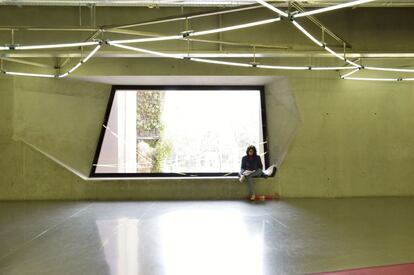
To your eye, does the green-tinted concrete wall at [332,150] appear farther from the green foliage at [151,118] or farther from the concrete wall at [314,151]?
the green foliage at [151,118]

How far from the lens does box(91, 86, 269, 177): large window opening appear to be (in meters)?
9.97

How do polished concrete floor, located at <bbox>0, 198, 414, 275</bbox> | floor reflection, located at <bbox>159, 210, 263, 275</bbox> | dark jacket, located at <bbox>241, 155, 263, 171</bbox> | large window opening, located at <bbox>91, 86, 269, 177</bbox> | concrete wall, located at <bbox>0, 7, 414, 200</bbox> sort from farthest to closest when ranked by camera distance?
large window opening, located at <bbox>91, 86, 269, 177</bbox>, dark jacket, located at <bbox>241, 155, 263, 171</bbox>, concrete wall, located at <bbox>0, 7, 414, 200</bbox>, polished concrete floor, located at <bbox>0, 198, 414, 275</bbox>, floor reflection, located at <bbox>159, 210, 263, 275</bbox>

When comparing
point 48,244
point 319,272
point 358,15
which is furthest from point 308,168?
point 48,244

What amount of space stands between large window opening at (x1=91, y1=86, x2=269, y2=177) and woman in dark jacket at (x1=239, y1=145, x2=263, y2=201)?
0.97 meters

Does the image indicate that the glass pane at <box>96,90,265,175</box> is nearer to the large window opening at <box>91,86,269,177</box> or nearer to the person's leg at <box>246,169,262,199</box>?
the large window opening at <box>91,86,269,177</box>

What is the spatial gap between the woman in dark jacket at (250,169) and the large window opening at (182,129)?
970mm

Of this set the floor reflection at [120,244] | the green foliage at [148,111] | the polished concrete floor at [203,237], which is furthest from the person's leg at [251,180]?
the floor reflection at [120,244]

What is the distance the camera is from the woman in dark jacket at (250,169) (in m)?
8.80

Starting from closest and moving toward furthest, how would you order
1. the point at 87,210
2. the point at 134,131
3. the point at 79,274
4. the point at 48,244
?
the point at 79,274, the point at 48,244, the point at 87,210, the point at 134,131

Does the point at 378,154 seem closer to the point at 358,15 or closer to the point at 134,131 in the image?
the point at 358,15

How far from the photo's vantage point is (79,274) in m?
3.87

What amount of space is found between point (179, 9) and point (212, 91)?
133 inches

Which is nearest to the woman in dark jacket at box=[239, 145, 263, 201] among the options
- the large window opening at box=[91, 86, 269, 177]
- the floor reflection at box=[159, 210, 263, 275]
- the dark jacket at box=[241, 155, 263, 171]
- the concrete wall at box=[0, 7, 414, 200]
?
the dark jacket at box=[241, 155, 263, 171]

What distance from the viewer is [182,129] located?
1016cm
